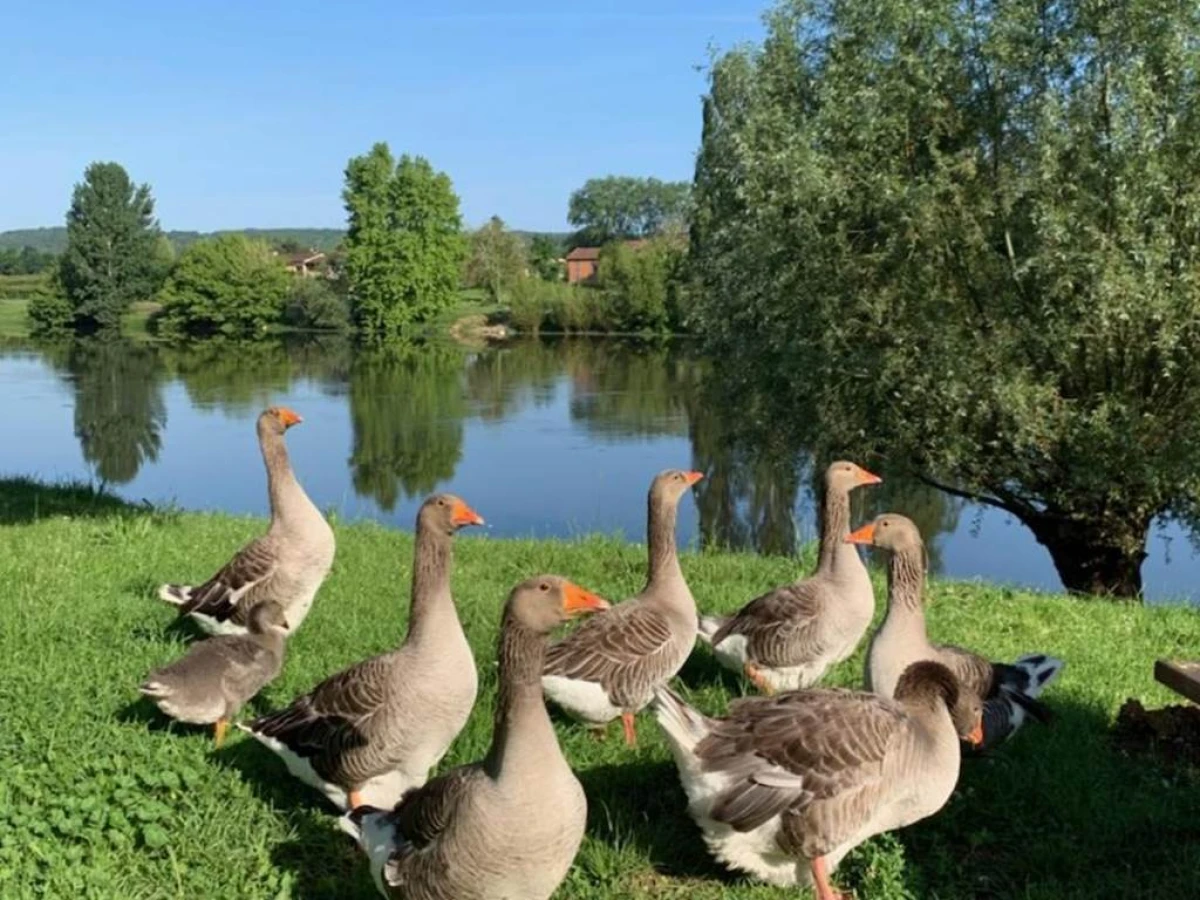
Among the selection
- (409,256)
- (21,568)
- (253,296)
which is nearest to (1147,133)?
(21,568)

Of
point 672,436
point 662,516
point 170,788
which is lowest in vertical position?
point 672,436

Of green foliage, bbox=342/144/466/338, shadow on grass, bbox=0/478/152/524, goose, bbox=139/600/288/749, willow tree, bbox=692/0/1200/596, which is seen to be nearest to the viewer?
goose, bbox=139/600/288/749

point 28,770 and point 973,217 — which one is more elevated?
point 973,217

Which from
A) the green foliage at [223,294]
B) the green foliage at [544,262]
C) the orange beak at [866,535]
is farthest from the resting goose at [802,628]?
the green foliage at [544,262]

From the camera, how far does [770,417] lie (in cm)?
1866

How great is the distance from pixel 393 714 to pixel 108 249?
290 ft

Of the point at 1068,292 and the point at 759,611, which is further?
the point at 1068,292

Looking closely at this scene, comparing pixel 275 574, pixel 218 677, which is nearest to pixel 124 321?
pixel 275 574

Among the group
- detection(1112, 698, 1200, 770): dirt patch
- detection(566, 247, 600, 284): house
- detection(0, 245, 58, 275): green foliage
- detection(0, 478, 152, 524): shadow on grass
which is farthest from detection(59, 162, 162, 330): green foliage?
detection(1112, 698, 1200, 770): dirt patch

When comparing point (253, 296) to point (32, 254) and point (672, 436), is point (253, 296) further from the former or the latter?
point (32, 254)

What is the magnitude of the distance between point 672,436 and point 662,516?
2763 cm

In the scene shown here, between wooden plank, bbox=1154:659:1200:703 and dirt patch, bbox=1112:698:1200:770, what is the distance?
144 cm

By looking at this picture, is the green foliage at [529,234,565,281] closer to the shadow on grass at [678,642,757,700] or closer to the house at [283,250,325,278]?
the house at [283,250,325,278]

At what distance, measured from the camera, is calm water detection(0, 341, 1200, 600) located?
21.9 m
